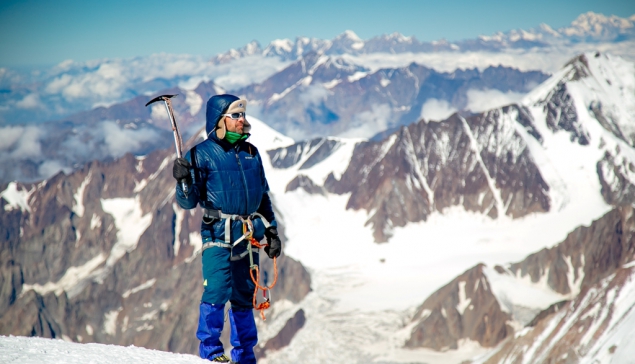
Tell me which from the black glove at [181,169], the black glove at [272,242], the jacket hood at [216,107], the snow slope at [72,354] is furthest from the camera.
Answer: the black glove at [272,242]

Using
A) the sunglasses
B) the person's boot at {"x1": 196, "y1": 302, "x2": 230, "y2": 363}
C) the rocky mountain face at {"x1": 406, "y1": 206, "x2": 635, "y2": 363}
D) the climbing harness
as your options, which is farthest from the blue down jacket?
the rocky mountain face at {"x1": 406, "y1": 206, "x2": 635, "y2": 363}

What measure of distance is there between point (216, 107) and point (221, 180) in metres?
1.95

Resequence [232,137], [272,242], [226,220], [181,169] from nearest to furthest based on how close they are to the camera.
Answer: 1. [181,169]
2. [226,220]
3. [232,137]
4. [272,242]

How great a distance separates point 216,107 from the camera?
16484 mm

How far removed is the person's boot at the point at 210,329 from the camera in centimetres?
1600

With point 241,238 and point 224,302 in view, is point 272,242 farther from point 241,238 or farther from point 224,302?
point 224,302

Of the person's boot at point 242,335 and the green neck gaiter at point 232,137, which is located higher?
the green neck gaiter at point 232,137

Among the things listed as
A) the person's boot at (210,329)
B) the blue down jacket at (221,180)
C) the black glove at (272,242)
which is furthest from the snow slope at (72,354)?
the black glove at (272,242)

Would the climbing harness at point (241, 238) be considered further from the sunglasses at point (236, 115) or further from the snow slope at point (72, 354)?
the snow slope at point (72, 354)

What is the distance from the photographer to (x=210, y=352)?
53.2 feet

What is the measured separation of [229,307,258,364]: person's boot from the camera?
650 inches

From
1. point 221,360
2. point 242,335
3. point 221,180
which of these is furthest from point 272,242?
point 221,360

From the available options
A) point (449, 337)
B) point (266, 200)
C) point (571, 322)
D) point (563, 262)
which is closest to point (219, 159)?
point (266, 200)

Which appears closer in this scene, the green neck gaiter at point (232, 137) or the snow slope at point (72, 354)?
the snow slope at point (72, 354)
